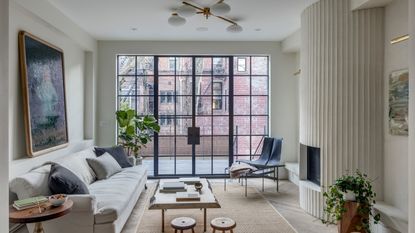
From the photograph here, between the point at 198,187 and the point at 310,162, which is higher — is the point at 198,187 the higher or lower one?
the lower one

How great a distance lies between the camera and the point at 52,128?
425cm

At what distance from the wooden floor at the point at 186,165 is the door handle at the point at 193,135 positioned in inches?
15.3

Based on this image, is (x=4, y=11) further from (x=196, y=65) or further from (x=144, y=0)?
(x=196, y=65)

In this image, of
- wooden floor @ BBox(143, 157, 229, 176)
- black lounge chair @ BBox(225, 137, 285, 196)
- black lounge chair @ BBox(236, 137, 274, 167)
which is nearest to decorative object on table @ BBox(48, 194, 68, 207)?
black lounge chair @ BBox(225, 137, 285, 196)

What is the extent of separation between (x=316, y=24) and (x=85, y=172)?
Result: 3855 millimetres

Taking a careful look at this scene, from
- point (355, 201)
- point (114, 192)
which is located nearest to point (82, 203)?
point (114, 192)

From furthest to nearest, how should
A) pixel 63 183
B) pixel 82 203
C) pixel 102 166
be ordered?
pixel 102 166 → pixel 63 183 → pixel 82 203

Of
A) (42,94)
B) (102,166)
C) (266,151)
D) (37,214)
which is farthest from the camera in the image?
(266,151)

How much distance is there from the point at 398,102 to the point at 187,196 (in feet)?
8.76

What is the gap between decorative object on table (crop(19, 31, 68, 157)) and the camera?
3604 millimetres

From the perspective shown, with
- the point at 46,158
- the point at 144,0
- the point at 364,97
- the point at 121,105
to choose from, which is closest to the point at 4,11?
the point at 144,0

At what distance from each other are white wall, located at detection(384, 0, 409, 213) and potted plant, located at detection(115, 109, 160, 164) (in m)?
4.02

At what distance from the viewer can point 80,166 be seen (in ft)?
13.9

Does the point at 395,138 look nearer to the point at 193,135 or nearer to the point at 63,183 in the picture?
the point at 63,183
